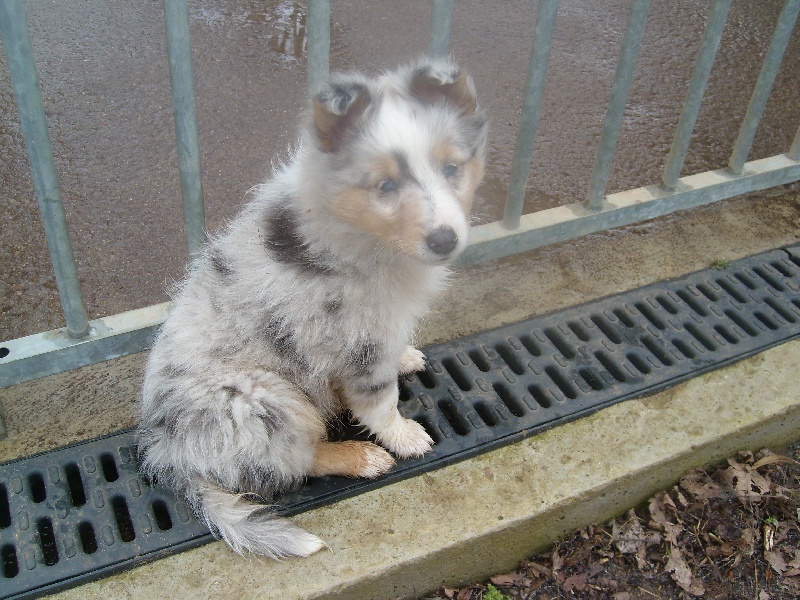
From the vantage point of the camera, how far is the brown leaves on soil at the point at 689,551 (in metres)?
2.63

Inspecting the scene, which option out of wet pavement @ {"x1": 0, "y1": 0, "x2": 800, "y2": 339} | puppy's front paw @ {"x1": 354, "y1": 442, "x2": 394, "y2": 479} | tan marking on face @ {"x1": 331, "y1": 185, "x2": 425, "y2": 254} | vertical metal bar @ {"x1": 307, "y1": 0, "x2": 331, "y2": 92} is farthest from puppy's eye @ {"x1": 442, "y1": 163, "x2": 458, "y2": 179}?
wet pavement @ {"x1": 0, "y1": 0, "x2": 800, "y2": 339}

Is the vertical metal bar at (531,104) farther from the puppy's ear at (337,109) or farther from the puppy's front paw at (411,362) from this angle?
the puppy's ear at (337,109)

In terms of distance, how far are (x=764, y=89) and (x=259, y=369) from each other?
2.68 m

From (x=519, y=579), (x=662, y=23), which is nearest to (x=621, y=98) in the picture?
(x=519, y=579)

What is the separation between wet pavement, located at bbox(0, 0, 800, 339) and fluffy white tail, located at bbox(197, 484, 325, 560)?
1326 millimetres

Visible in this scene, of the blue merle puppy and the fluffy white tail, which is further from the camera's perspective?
the fluffy white tail

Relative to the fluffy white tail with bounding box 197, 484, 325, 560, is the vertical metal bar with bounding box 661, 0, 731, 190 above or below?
above

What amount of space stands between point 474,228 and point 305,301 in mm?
1193

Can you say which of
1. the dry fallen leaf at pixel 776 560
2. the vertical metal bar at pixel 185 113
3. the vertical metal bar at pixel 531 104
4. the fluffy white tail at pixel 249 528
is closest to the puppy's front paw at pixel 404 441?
the fluffy white tail at pixel 249 528

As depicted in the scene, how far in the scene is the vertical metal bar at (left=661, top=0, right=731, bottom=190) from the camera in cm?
308

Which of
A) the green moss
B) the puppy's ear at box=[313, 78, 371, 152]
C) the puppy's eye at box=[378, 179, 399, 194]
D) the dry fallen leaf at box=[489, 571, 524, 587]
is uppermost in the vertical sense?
the puppy's ear at box=[313, 78, 371, 152]

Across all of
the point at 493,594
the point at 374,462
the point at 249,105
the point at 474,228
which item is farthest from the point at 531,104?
the point at 249,105

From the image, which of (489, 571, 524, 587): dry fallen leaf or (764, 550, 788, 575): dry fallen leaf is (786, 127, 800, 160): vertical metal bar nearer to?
(764, 550, 788, 575): dry fallen leaf

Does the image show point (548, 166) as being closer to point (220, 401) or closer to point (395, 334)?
point (395, 334)
